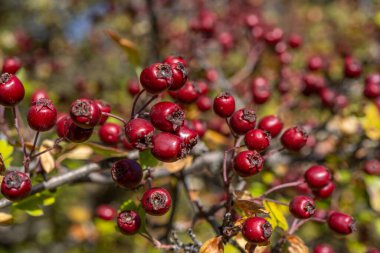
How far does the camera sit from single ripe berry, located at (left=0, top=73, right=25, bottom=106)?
1.60m

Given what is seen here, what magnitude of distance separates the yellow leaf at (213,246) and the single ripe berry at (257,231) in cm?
16

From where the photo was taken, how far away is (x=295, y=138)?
1954mm

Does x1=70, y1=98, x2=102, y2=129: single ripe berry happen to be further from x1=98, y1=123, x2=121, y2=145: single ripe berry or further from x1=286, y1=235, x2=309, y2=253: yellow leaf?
x1=286, y1=235, x2=309, y2=253: yellow leaf

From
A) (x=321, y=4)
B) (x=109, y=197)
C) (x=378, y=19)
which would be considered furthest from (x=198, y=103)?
(x=321, y=4)

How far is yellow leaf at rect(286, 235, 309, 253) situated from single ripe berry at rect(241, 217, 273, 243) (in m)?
0.40

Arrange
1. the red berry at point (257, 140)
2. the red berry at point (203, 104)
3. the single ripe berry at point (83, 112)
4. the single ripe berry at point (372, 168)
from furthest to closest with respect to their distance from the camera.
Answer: the single ripe berry at point (372, 168) → the red berry at point (203, 104) → the red berry at point (257, 140) → the single ripe berry at point (83, 112)

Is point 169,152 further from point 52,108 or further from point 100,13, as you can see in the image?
point 100,13

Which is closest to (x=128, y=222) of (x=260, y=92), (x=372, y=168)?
(x=260, y=92)

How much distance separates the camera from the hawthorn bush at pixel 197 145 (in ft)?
5.31

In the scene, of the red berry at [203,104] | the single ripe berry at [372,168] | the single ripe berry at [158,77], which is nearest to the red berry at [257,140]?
the single ripe berry at [158,77]

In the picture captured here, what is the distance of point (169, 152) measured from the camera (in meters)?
1.49

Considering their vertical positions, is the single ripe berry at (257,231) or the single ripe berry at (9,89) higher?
the single ripe berry at (9,89)

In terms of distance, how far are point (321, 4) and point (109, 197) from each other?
771 centimetres

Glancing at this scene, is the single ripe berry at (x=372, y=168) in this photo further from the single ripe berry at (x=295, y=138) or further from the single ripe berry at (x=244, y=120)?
the single ripe berry at (x=244, y=120)
